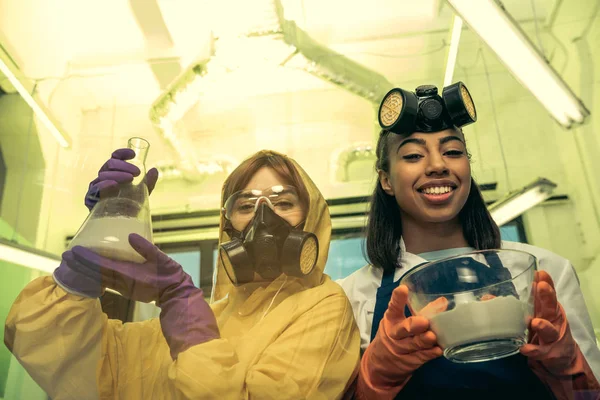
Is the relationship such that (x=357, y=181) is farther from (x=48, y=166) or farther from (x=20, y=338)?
(x=20, y=338)

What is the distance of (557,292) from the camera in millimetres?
1108

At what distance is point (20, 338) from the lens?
855 millimetres

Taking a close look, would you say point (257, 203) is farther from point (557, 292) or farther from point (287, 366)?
point (557, 292)

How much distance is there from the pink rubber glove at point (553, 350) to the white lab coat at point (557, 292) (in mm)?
93

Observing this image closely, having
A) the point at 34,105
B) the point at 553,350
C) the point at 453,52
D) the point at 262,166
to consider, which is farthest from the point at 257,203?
the point at 453,52

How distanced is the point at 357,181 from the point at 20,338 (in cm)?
121

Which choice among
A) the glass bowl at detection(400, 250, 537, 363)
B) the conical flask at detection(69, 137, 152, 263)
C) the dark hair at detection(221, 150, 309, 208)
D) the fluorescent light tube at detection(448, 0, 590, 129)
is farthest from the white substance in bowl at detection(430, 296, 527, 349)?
the fluorescent light tube at detection(448, 0, 590, 129)

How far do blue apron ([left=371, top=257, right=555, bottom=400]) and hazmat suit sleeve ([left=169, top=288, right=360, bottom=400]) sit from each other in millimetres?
140

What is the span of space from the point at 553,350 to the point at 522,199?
4.88ft

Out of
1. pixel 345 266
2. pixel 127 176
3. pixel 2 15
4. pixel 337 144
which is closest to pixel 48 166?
pixel 127 176

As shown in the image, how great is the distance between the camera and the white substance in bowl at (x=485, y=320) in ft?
2.56

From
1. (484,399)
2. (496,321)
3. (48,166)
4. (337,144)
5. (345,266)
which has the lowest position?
(484,399)

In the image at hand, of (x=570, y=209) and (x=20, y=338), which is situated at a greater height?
(x=570, y=209)

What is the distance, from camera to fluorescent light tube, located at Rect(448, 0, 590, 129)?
167 centimetres
